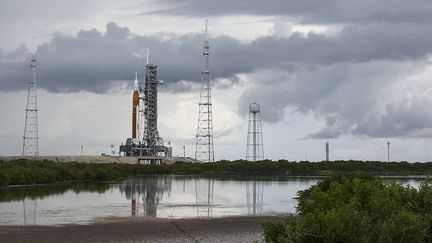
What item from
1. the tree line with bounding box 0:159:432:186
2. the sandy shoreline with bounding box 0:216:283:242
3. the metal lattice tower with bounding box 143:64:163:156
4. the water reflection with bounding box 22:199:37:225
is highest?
the metal lattice tower with bounding box 143:64:163:156

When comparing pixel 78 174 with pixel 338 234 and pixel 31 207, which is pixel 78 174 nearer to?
pixel 31 207

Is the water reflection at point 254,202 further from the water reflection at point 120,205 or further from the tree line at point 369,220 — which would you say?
the tree line at point 369,220

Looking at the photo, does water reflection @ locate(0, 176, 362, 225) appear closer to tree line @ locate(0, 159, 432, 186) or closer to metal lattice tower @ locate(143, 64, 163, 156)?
tree line @ locate(0, 159, 432, 186)

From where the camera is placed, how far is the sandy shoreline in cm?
4538

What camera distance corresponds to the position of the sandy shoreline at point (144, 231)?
149 ft

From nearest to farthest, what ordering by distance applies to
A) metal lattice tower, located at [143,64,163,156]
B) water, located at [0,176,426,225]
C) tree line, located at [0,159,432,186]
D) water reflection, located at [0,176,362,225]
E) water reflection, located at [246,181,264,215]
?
water, located at [0,176,426,225]
water reflection, located at [0,176,362,225]
water reflection, located at [246,181,264,215]
tree line, located at [0,159,432,186]
metal lattice tower, located at [143,64,163,156]

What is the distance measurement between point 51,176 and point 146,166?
2305 inches

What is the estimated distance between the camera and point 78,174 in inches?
5148

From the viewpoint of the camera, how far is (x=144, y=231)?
164ft

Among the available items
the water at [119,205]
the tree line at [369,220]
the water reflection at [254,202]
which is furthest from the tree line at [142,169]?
the tree line at [369,220]

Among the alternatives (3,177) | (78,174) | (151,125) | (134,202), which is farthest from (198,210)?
(151,125)

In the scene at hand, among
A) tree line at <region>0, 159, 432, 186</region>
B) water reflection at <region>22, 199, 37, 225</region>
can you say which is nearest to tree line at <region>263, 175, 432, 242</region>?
water reflection at <region>22, 199, 37, 225</region>

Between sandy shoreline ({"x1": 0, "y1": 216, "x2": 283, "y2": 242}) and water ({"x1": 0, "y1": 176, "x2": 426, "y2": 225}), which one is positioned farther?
water ({"x1": 0, "y1": 176, "x2": 426, "y2": 225})

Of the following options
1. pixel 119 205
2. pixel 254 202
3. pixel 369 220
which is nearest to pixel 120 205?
pixel 119 205
